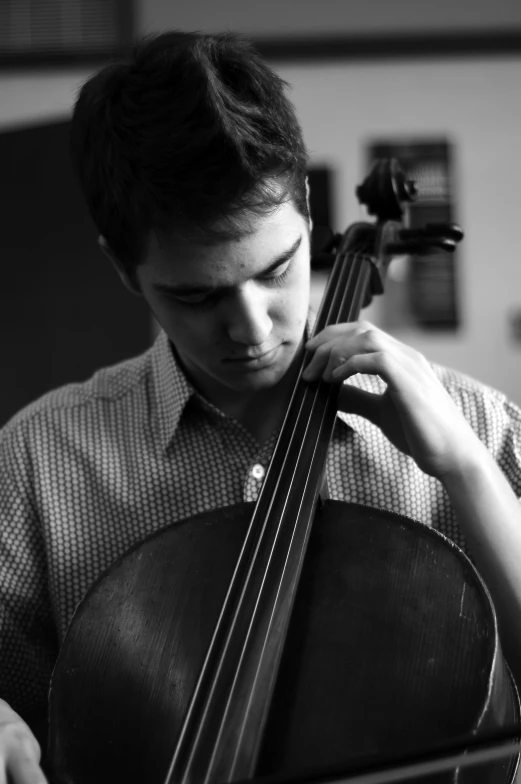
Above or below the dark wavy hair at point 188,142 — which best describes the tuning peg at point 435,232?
below

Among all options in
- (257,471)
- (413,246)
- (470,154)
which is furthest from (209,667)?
(470,154)

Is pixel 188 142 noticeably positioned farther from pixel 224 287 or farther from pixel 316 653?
pixel 316 653

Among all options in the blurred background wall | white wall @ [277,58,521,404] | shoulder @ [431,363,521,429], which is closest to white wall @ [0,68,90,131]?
the blurred background wall

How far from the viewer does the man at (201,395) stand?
88 centimetres

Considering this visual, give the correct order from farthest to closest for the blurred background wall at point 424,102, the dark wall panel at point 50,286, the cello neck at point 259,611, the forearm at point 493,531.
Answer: the blurred background wall at point 424,102 < the dark wall panel at point 50,286 < the forearm at point 493,531 < the cello neck at point 259,611

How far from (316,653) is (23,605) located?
463 millimetres

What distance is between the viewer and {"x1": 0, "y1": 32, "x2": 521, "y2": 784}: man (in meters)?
0.88

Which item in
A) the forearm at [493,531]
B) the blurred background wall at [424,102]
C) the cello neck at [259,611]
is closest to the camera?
the cello neck at [259,611]

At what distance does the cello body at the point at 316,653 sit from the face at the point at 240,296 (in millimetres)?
184

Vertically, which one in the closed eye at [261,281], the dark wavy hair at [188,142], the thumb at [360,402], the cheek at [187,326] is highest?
the dark wavy hair at [188,142]

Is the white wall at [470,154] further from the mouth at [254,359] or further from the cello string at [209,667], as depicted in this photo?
the cello string at [209,667]

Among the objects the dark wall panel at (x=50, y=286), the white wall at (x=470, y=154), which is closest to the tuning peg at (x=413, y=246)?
the dark wall panel at (x=50, y=286)

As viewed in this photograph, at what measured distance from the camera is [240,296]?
90 cm

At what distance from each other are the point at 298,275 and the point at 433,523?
315 mm
